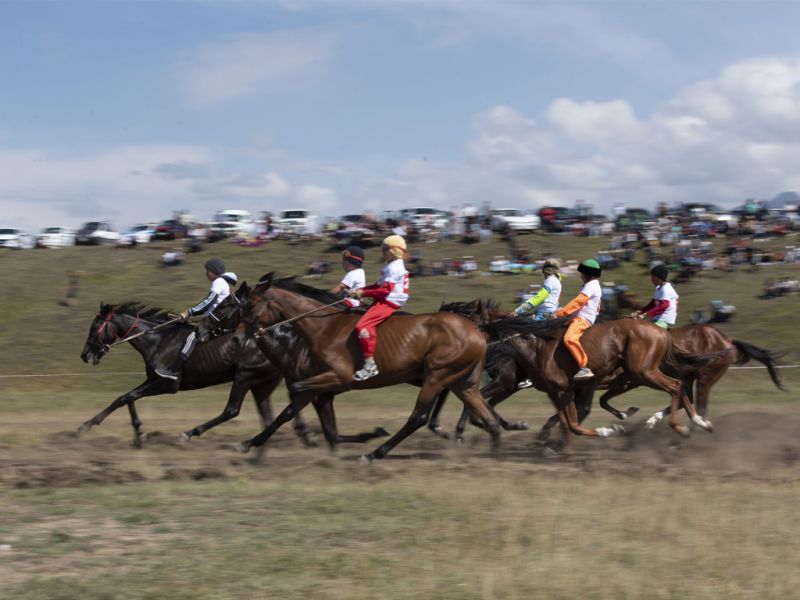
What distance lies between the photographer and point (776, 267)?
33781 millimetres

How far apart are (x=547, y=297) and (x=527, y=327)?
1.47 meters

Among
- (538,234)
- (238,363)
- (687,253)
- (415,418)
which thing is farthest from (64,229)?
(415,418)

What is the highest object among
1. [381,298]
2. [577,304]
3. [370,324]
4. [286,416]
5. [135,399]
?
[381,298]

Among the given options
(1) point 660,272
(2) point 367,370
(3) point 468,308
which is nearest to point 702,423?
(1) point 660,272

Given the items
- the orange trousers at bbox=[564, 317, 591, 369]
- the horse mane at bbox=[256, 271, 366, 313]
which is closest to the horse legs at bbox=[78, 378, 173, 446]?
the horse mane at bbox=[256, 271, 366, 313]

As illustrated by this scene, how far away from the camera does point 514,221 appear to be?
41.1 meters

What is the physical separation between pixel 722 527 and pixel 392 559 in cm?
263

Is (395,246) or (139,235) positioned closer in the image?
(395,246)

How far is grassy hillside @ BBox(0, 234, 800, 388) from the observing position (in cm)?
2738

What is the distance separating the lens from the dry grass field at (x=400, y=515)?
632cm

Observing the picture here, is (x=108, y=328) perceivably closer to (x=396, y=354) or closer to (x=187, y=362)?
(x=187, y=362)

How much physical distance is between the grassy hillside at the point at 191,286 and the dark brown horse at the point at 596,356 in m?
14.1

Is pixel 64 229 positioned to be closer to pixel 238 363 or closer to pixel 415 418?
pixel 238 363

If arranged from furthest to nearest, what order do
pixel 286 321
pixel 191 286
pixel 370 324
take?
pixel 191 286
pixel 286 321
pixel 370 324
